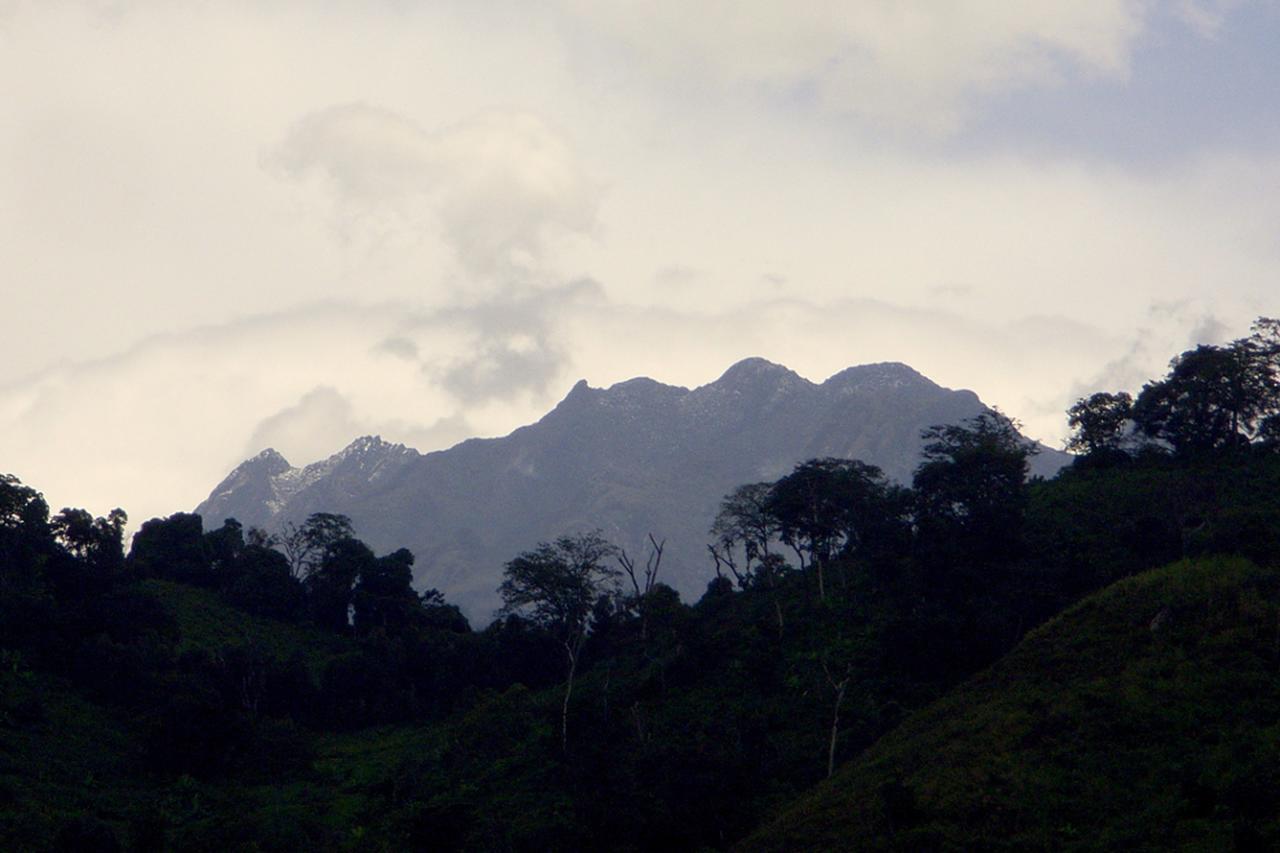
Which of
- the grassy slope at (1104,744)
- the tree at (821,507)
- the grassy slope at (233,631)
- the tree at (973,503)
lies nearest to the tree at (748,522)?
the tree at (821,507)

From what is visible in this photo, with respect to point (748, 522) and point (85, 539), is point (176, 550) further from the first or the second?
point (748, 522)

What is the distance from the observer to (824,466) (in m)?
85.9

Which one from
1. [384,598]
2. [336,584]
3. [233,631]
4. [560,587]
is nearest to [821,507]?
[560,587]

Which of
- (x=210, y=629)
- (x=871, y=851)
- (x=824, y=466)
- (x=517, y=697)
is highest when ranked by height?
(x=824, y=466)

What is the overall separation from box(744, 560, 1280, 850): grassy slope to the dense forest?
0.43ft

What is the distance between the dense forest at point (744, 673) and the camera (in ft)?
140

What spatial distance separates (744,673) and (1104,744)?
27901 millimetres

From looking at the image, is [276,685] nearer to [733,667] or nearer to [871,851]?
[733,667]

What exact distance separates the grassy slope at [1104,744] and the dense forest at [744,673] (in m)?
0.13

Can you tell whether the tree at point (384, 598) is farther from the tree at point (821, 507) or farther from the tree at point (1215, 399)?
the tree at point (1215, 399)

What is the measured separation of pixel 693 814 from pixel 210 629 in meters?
49.0

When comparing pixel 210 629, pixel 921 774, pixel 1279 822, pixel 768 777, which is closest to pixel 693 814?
pixel 768 777

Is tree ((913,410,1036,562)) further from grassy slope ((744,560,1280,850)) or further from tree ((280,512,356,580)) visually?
tree ((280,512,356,580))

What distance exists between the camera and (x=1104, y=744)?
41781 millimetres
